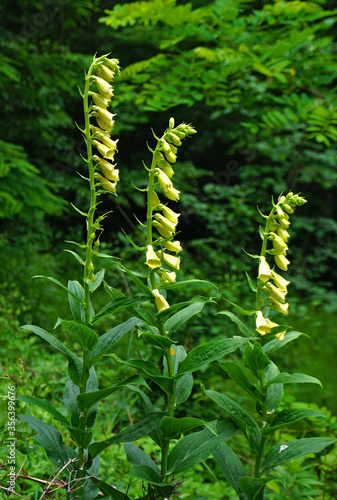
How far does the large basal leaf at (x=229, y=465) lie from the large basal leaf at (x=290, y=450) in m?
0.10

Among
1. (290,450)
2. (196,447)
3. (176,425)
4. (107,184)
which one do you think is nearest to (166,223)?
(107,184)

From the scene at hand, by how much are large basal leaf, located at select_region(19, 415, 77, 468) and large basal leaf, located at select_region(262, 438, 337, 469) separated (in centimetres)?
71

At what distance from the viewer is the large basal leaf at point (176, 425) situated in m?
1.58

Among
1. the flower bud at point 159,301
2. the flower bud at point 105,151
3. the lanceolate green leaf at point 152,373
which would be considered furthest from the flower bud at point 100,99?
the lanceolate green leaf at point 152,373

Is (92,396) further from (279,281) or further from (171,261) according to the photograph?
(279,281)

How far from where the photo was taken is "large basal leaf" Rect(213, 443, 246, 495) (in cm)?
178

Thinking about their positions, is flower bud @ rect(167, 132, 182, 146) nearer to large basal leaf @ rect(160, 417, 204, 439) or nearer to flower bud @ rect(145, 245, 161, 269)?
flower bud @ rect(145, 245, 161, 269)

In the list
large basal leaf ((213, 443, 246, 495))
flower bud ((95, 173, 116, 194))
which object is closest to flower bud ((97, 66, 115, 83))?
flower bud ((95, 173, 116, 194))

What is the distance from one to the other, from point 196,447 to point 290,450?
1.11 ft

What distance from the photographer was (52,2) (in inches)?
256

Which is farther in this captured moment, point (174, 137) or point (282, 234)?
point (282, 234)

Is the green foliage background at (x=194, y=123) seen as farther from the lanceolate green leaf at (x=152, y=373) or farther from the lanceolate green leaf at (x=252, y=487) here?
the lanceolate green leaf at (x=252, y=487)

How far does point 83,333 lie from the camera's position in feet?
5.14

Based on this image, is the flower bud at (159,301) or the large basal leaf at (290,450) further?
the large basal leaf at (290,450)
